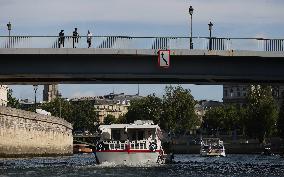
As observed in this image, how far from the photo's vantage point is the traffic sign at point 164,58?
2349 inches

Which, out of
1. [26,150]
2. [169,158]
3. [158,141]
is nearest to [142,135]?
[158,141]

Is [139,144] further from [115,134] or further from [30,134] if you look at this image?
[30,134]

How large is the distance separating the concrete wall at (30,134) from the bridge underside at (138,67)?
112ft

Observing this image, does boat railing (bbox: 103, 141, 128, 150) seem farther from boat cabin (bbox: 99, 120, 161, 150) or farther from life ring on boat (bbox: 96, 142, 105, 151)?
boat cabin (bbox: 99, 120, 161, 150)

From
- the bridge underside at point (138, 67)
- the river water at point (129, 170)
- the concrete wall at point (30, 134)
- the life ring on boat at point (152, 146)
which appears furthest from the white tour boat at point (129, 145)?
the concrete wall at point (30, 134)

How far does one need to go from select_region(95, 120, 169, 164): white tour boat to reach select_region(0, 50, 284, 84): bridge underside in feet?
37.8

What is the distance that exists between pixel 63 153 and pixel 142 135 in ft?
223

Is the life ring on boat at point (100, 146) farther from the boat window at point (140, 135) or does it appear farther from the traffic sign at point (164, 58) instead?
the traffic sign at point (164, 58)

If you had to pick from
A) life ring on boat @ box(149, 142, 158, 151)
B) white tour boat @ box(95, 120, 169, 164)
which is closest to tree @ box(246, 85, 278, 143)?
white tour boat @ box(95, 120, 169, 164)

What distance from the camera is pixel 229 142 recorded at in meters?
195

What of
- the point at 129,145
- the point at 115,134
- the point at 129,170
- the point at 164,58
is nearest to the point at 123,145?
the point at 129,145

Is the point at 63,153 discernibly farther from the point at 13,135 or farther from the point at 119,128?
the point at 119,128

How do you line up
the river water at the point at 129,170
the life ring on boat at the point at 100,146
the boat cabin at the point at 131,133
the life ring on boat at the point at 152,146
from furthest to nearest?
1. the boat cabin at the point at 131,133
2. the life ring on boat at the point at 152,146
3. the life ring on boat at the point at 100,146
4. the river water at the point at 129,170

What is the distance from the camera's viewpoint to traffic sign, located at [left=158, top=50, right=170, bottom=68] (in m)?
59.7
